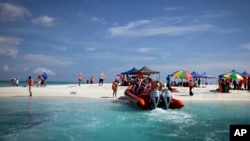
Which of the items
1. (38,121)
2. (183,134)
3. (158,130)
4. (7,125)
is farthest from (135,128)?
(7,125)

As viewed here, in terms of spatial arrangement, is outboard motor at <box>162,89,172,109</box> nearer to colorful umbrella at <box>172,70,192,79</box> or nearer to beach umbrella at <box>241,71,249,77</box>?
colorful umbrella at <box>172,70,192,79</box>

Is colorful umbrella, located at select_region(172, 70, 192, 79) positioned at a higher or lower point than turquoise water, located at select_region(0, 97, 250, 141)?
higher

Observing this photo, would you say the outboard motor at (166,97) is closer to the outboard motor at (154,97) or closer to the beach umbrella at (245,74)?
the outboard motor at (154,97)

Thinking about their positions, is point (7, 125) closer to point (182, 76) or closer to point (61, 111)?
point (61, 111)

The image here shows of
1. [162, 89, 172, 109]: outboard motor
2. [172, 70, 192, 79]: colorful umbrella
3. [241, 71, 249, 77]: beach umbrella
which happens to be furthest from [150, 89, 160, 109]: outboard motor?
[241, 71, 249, 77]: beach umbrella

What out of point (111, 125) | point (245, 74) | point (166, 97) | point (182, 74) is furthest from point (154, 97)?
point (245, 74)

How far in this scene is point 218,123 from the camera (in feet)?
46.9

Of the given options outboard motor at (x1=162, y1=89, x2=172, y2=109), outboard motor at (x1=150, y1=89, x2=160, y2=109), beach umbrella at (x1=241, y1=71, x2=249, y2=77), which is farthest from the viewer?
beach umbrella at (x1=241, y1=71, x2=249, y2=77)

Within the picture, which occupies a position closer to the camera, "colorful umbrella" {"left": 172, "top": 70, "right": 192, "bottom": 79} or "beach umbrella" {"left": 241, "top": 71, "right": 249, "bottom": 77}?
"colorful umbrella" {"left": 172, "top": 70, "right": 192, "bottom": 79}

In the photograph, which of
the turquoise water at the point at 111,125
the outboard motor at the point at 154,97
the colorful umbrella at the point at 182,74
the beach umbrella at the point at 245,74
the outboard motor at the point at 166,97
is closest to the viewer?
the turquoise water at the point at 111,125

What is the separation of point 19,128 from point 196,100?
58.0ft

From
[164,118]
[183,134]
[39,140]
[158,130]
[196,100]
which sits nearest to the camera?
[39,140]

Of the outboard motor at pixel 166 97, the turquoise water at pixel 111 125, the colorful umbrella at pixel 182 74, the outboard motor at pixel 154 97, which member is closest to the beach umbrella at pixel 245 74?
the colorful umbrella at pixel 182 74

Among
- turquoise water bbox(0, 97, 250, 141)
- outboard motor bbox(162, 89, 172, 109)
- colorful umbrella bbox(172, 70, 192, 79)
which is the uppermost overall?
colorful umbrella bbox(172, 70, 192, 79)
